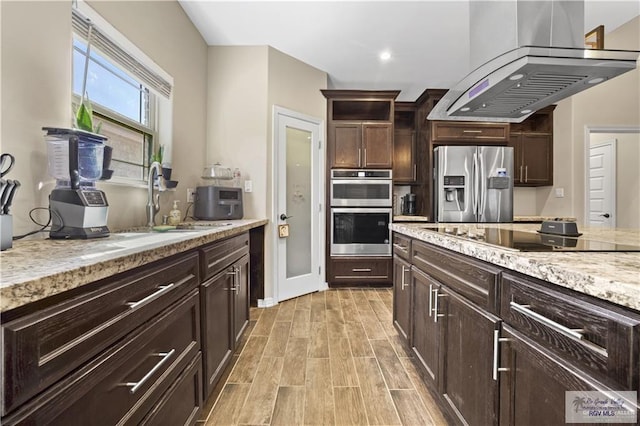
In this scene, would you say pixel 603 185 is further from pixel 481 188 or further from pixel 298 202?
pixel 298 202

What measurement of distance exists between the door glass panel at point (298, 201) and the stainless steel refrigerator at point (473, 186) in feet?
5.80

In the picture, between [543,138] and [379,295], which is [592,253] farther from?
[543,138]

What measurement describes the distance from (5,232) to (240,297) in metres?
1.36

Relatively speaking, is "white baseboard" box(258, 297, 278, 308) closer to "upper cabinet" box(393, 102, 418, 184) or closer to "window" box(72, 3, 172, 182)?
"window" box(72, 3, 172, 182)

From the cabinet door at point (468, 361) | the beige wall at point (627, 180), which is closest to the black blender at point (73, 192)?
the cabinet door at point (468, 361)

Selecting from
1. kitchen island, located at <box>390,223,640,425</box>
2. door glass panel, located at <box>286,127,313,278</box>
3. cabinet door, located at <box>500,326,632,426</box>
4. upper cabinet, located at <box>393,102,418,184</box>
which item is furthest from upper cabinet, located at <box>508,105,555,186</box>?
cabinet door, located at <box>500,326,632,426</box>

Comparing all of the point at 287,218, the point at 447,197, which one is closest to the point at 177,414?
the point at 287,218

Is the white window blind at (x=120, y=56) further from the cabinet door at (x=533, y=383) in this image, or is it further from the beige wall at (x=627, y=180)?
the beige wall at (x=627, y=180)

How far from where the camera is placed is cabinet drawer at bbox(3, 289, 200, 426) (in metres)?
0.56

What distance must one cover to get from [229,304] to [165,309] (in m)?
0.76

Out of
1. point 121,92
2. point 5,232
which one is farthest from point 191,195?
point 5,232

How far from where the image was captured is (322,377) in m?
1.76

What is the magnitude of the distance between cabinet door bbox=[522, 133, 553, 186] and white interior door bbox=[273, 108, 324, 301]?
3.01 metres

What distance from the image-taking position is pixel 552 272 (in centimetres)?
68
